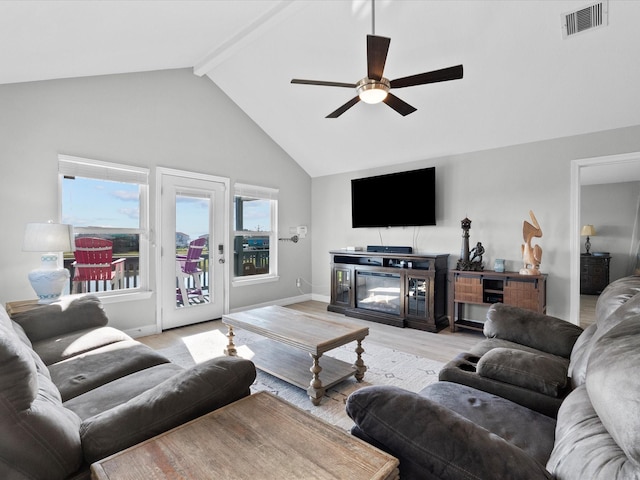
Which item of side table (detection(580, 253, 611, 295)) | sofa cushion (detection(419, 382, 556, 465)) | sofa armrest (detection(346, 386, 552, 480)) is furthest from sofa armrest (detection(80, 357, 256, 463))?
side table (detection(580, 253, 611, 295))

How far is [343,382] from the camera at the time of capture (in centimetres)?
270

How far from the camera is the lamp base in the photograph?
271 cm

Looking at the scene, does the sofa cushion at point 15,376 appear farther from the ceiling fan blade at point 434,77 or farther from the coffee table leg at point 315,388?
the ceiling fan blade at point 434,77

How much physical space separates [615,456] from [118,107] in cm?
454

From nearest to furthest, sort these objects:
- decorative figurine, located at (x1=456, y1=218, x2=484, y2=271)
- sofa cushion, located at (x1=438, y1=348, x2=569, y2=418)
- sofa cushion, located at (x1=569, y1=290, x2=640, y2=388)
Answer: sofa cushion, located at (x1=569, y1=290, x2=640, y2=388)
sofa cushion, located at (x1=438, y1=348, x2=569, y2=418)
decorative figurine, located at (x1=456, y1=218, x2=484, y2=271)

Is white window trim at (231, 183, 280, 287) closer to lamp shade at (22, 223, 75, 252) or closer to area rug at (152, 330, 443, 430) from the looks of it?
area rug at (152, 330, 443, 430)

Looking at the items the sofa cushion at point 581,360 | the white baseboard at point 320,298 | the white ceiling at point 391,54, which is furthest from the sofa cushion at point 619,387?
the white baseboard at point 320,298

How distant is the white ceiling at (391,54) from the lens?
8.25 ft

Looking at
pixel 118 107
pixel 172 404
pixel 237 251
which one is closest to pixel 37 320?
pixel 172 404

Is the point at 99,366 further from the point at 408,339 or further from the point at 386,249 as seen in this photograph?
the point at 386,249

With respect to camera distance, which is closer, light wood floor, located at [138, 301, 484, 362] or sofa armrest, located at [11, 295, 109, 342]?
sofa armrest, located at [11, 295, 109, 342]

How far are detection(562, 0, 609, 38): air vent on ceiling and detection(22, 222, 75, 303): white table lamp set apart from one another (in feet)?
14.6

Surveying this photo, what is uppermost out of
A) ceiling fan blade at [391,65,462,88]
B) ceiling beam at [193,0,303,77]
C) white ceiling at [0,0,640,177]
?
ceiling beam at [193,0,303,77]

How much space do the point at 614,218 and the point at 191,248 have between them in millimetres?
7810
